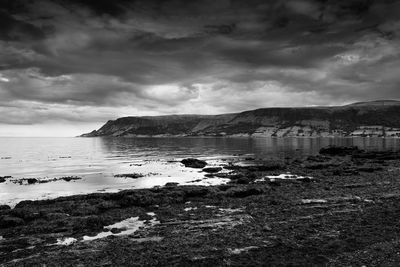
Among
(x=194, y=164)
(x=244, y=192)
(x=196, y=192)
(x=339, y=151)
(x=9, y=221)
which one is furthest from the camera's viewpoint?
(x=339, y=151)

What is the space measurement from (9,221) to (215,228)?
13.9 metres

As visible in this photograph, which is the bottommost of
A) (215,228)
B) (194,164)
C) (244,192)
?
(194,164)

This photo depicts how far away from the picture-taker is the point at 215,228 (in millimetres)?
19234

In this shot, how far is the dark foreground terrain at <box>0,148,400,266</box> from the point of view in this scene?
47.9 feet

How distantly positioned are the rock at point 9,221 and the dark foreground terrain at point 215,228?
59 millimetres

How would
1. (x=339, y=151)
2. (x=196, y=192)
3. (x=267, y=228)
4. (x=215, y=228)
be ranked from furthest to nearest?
(x=339, y=151), (x=196, y=192), (x=215, y=228), (x=267, y=228)

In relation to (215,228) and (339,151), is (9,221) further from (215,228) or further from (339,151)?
(339,151)

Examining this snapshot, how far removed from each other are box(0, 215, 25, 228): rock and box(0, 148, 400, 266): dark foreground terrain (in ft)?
0.19

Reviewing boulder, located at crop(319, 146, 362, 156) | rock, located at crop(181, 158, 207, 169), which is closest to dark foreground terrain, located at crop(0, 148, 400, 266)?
rock, located at crop(181, 158, 207, 169)

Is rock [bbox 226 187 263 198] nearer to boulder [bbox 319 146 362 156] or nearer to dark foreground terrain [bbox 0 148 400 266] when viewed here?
dark foreground terrain [bbox 0 148 400 266]

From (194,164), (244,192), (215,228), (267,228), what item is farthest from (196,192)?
(194,164)

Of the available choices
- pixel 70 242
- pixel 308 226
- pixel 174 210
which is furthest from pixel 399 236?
pixel 70 242

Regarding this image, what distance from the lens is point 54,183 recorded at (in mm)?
43688

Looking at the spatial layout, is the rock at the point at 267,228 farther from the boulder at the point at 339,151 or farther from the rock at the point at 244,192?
the boulder at the point at 339,151
